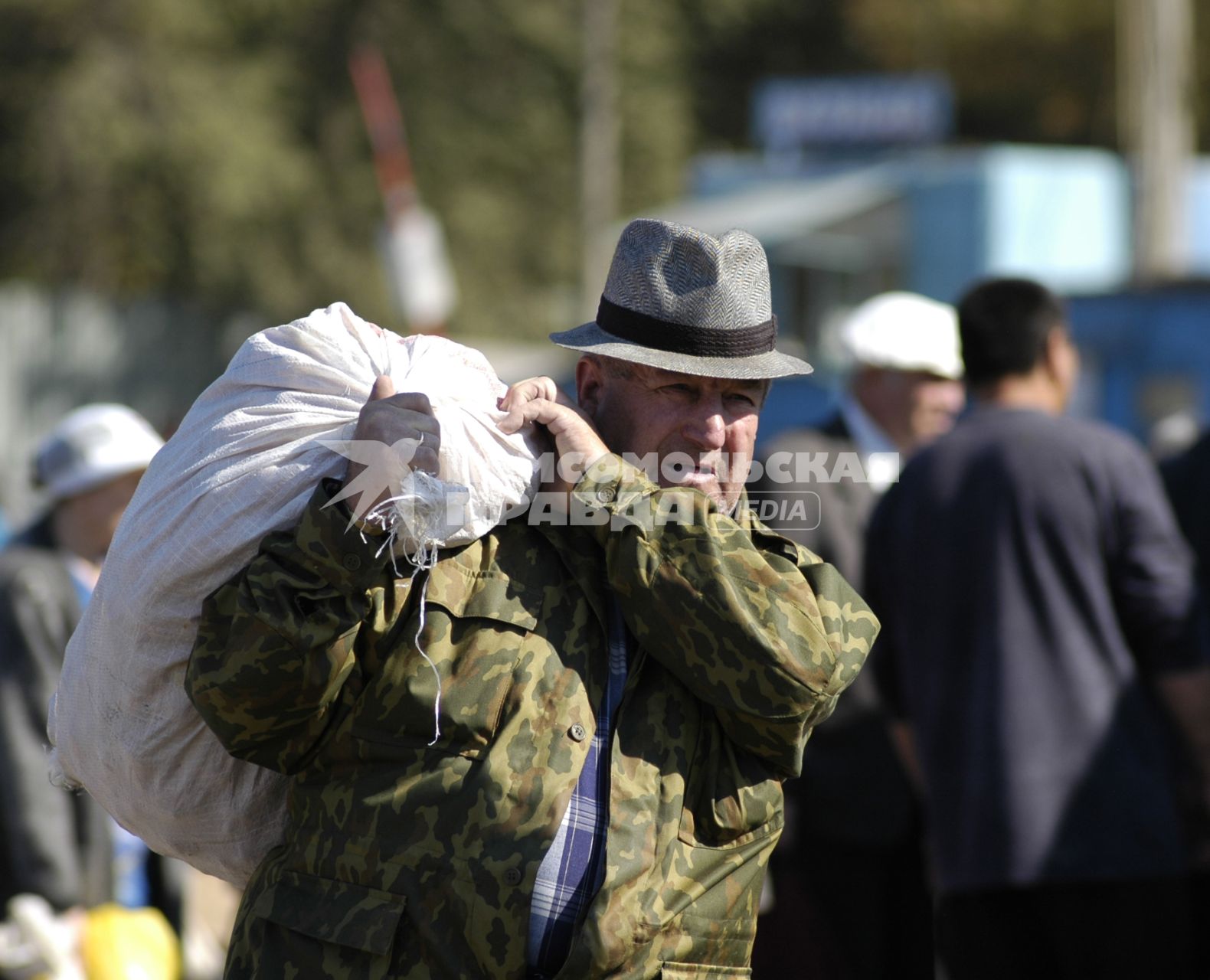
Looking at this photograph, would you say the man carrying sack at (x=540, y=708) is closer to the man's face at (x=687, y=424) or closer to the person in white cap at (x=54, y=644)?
the man's face at (x=687, y=424)

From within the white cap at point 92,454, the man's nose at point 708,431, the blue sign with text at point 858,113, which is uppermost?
the blue sign with text at point 858,113

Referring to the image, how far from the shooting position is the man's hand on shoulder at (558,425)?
7.47 ft

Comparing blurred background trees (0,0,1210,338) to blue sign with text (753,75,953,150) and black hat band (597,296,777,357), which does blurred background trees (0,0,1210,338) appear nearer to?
blue sign with text (753,75,953,150)

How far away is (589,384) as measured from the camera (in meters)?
2.52

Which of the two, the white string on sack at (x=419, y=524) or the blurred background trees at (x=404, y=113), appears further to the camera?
the blurred background trees at (x=404, y=113)

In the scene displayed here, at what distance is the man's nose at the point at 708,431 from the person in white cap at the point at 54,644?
2107 mm

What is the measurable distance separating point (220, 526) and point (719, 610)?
0.67 metres

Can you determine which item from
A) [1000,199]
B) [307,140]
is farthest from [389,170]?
[1000,199]

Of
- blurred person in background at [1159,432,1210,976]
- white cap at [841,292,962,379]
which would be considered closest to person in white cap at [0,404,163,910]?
white cap at [841,292,962,379]

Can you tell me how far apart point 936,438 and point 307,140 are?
23.3 m

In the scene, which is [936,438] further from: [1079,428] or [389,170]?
[389,170]

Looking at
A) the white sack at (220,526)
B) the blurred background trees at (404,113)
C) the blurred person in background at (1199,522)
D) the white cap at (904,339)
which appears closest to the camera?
the white sack at (220,526)

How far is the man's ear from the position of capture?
249cm

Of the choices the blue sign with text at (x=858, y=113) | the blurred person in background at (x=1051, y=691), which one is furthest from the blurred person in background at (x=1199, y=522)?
the blue sign with text at (x=858, y=113)
